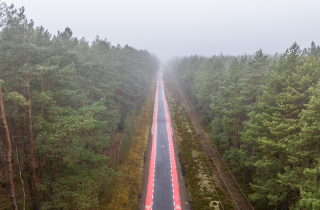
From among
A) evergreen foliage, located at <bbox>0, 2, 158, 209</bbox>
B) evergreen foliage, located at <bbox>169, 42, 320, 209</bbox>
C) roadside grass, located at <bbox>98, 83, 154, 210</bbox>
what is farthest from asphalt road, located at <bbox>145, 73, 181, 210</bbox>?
evergreen foliage, located at <bbox>169, 42, 320, 209</bbox>

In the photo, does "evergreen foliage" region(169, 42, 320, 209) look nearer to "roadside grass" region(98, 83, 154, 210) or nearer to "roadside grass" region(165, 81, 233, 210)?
"roadside grass" region(165, 81, 233, 210)

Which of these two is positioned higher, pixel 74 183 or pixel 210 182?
pixel 74 183

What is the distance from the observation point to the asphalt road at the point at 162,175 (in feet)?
64.5

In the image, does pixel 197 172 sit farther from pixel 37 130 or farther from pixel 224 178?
pixel 37 130

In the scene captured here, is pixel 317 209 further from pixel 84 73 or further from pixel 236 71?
pixel 84 73

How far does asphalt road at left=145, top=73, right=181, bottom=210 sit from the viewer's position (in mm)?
19656

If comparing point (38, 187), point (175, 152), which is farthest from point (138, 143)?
point (38, 187)

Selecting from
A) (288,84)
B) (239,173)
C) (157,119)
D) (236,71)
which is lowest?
(239,173)

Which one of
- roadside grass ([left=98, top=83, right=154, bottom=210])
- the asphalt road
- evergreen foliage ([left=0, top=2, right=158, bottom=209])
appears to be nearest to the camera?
evergreen foliage ([left=0, top=2, right=158, bottom=209])

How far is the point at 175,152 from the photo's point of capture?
31.5 m

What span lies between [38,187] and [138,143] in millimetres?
22788

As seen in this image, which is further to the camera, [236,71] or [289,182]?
[236,71]

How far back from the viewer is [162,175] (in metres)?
24.9

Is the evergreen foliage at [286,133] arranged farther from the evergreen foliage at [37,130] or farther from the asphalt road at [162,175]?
the evergreen foliage at [37,130]
